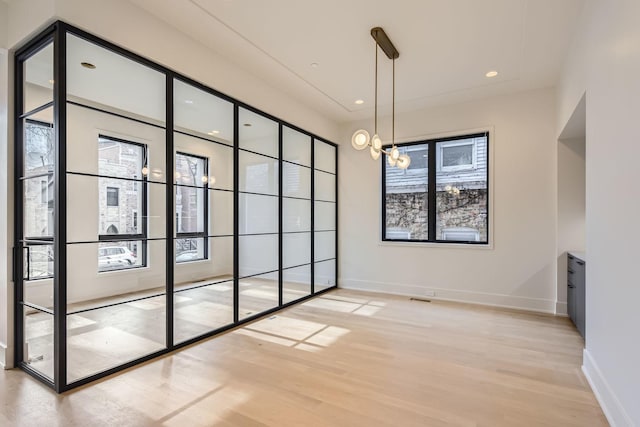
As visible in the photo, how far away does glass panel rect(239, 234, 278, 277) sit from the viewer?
4262mm

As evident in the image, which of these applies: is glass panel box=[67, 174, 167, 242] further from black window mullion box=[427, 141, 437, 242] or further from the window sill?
black window mullion box=[427, 141, 437, 242]

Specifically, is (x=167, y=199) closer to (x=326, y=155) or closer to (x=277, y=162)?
(x=277, y=162)

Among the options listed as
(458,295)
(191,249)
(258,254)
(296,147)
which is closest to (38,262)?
(191,249)

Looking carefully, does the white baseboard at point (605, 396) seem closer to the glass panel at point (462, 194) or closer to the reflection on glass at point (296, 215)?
the glass panel at point (462, 194)

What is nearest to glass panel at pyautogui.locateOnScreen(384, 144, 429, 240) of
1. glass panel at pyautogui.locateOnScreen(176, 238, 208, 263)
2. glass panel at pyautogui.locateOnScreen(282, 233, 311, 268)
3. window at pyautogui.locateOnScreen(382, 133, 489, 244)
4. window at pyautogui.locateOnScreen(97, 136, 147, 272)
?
window at pyautogui.locateOnScreen(382, 133, 489, 244)

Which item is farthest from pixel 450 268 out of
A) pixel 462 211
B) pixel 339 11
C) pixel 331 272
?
pixel 339 11

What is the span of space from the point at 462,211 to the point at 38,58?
18.2 feet

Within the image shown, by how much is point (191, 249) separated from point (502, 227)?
176 inches

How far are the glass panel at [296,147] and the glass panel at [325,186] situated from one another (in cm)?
39

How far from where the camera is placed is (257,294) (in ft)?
14.9

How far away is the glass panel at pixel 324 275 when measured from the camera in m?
5.88

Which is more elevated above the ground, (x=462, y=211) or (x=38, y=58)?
(x=38, y=58)

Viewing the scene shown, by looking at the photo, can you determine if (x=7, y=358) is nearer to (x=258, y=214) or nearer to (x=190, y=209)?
(x=190, y=209)

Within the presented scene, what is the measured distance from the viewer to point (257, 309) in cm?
450
